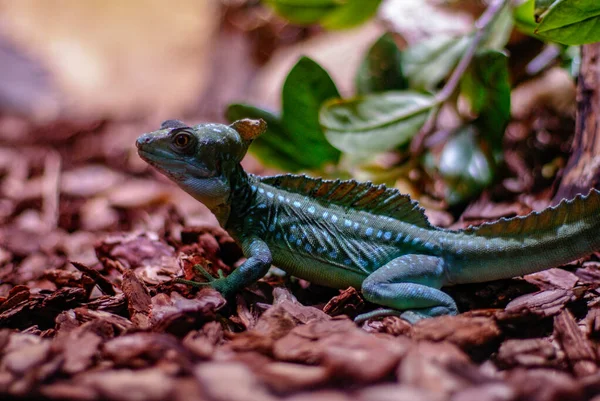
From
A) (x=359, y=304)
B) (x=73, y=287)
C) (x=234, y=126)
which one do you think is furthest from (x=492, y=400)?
(x=73, y=287)

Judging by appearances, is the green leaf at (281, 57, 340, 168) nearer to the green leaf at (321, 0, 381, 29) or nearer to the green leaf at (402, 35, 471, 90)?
the green leaf at (402, 35, 471, 90)

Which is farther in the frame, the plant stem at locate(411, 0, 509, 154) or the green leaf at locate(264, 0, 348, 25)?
the green leaf at locate(264, 0, 348, 25)

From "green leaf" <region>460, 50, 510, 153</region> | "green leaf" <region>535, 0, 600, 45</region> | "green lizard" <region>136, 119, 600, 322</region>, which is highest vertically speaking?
"green leaf" <region>535, 0, 600, 45</region>

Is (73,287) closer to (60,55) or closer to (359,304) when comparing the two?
(359,304)

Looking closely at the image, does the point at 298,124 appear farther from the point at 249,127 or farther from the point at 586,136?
the point at 586,136

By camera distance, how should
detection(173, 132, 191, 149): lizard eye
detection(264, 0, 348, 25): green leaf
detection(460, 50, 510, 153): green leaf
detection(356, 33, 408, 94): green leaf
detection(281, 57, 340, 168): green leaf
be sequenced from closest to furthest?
1. detection(173, 132, 191, 149): lizard eye
2. detection(460, 50, 510, 153): green leaf
3. detection(281, 57, 340, 168): green leaf
4. detection(356, 33, 408, 94): green leaf
5. detection(264, 0, 348, 25): green leaf

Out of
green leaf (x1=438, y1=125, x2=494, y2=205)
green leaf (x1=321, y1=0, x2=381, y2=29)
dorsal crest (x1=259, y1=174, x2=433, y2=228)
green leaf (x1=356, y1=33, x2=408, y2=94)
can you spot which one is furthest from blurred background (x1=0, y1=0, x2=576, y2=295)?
dorsal crest (x1=259, y1=174, x2=433, y2=228)
